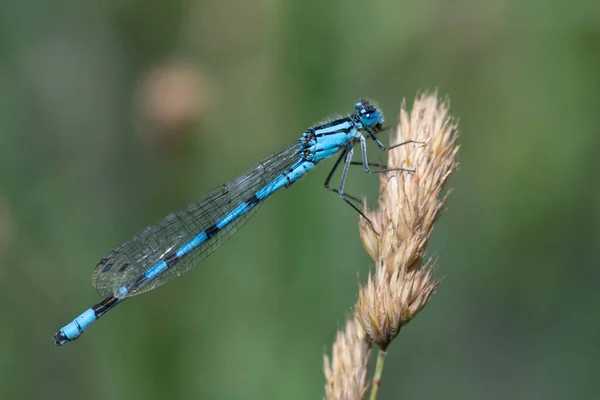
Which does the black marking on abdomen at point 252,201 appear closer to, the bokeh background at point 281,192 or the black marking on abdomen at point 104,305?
the bokeh background at point 281,192

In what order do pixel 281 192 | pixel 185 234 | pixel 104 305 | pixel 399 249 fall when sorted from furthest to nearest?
pixel 281 192
pixel 185 234
pixel 104 305
pixel 399 249

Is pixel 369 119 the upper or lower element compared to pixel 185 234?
lower

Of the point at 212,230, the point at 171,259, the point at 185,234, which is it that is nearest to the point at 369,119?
the point at 212,230

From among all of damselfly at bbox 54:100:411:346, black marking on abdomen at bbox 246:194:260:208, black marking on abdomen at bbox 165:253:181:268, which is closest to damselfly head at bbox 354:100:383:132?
damselfly at bbox 54:100:411:346

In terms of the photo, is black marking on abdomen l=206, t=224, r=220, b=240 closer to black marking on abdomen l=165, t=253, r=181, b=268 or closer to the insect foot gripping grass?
black marking on abdomen l=165, t=253, r=181, b=268

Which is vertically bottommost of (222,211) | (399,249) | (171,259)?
(399,249)

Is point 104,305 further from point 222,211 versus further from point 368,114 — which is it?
point 368,114
